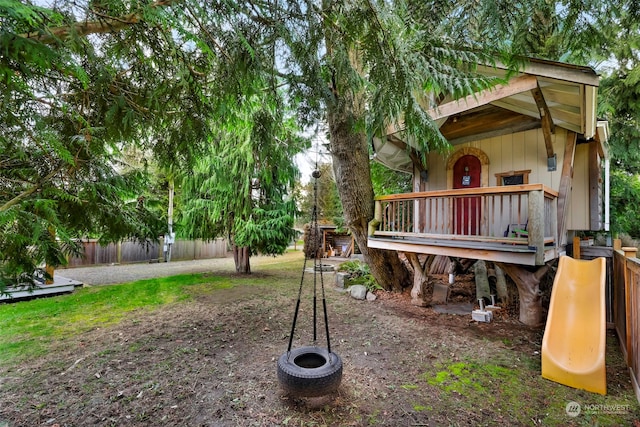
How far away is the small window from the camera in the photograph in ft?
19.7

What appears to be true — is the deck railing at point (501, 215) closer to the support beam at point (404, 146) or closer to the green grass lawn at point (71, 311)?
the support beam at point (404, 146)

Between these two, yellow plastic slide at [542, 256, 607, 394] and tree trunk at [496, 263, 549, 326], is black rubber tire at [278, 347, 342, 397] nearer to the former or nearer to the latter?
yellow plastic slide at [542, 256, 607, 394]

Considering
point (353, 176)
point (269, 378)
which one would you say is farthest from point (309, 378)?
point (353, 176)

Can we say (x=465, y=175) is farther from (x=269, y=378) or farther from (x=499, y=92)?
(x=269, y=378)

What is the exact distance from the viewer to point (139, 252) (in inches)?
538

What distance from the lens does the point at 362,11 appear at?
2.29m

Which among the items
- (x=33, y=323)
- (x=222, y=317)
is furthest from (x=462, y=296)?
(x=33, y=323)

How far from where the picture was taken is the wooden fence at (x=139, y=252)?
39.0ft

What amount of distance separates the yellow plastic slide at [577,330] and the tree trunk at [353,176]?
Answer: 3.34 metres

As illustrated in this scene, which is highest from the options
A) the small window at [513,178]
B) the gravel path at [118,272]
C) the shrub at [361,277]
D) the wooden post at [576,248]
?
the small window at [513,178]

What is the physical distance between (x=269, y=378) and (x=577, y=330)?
3680mm

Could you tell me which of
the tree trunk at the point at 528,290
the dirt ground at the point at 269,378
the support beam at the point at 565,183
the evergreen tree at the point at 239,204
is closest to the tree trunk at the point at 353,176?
the dirt ground at the point at 269,378

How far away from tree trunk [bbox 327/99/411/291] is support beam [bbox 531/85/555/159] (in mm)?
2941

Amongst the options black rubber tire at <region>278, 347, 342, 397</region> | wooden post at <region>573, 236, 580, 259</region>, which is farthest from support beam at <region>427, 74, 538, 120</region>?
black rubber tire at <region>278, 347, 342, 397</region>
